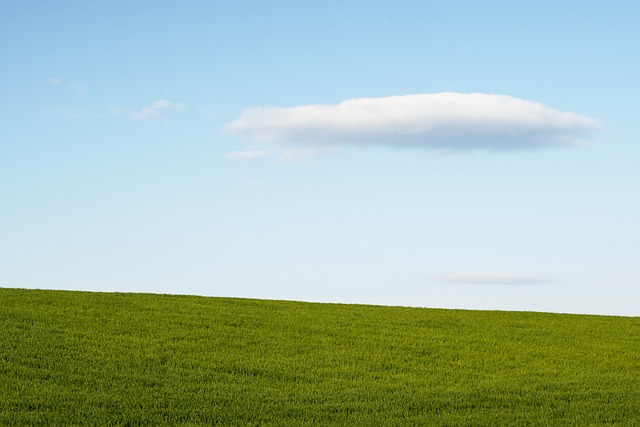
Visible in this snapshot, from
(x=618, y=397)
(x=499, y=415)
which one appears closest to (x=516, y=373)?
(x=618, y=397)

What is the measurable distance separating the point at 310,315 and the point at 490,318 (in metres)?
5.45

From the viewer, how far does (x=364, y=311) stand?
23.7 meters

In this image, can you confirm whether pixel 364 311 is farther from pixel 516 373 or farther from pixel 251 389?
pixel 251 389

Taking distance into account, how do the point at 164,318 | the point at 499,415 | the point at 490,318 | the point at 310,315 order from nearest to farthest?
the point at 499,415
the point at 164,318
the point at 310,315
the point at 490,318

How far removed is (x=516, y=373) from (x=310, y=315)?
22.5 feet

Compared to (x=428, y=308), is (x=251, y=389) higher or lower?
lower

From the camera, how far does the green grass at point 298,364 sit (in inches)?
508

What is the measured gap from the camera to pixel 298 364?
1652cm

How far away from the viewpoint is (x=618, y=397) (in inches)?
576

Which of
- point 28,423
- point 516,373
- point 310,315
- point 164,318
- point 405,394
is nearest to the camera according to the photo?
point 28,423

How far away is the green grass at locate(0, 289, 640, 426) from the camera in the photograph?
1291 cm

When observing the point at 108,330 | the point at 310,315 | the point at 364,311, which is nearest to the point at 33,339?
the point at 108,330

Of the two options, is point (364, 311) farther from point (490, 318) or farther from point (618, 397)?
point (618, 397)

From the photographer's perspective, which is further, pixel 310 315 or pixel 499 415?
pixel 310 315
